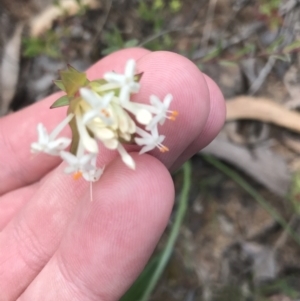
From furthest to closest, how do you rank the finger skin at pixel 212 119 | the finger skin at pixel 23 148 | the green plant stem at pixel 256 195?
the green plant stem at pixel 256 195 < the finger skin at pixel 23 148 < the finger skin at pixel 212 119

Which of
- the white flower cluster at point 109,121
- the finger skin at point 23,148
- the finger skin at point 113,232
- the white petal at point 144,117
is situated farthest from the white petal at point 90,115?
the finger skin at point 23,148

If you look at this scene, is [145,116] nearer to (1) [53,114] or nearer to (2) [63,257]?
(2) [63,257]

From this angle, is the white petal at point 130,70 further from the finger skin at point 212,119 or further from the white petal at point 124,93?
the finger skin at point 212,119

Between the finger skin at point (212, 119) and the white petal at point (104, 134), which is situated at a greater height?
the white petal at point (104, 134)

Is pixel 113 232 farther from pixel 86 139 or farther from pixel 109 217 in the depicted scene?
pixel 86 139

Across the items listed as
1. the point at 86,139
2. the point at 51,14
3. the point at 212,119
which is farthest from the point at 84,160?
the point at 51,14

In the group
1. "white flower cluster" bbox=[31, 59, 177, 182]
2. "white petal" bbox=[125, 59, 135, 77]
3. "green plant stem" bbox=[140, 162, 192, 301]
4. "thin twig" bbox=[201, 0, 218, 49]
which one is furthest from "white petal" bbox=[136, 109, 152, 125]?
"thin twig" bbox=[201, 0, 218, 49]

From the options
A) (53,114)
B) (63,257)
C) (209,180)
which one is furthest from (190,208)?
(63,257)
